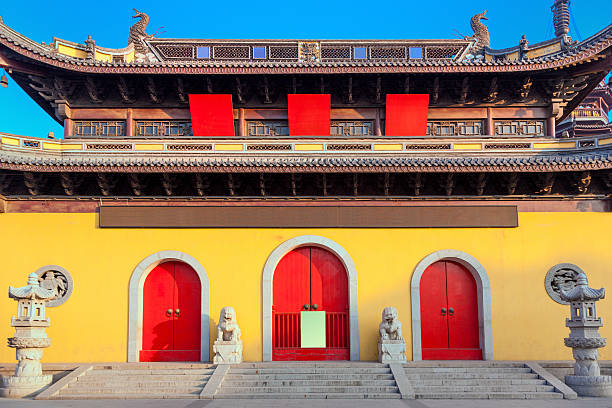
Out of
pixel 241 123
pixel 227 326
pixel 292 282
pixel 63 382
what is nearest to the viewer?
pixel 63 382

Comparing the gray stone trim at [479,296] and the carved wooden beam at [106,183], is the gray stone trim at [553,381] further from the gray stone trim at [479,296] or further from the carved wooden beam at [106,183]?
the carved wooden beam at [106,183]

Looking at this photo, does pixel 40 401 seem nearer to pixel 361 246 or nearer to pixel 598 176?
pixel 361 246

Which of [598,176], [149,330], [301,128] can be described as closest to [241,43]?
[301,128]

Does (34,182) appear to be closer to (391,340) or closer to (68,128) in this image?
(68,128)

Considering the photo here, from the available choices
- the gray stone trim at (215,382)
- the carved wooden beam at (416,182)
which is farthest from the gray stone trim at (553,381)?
the gray stone trim at (215,382)

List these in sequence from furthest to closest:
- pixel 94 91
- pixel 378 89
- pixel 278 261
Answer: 1. pixel 378 89
2. pixel 94 91
3. pixel 278 261

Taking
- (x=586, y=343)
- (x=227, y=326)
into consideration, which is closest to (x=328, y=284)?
(x=227, y=326)

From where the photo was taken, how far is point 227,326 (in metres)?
11.6

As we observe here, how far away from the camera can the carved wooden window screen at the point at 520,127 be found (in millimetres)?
15281

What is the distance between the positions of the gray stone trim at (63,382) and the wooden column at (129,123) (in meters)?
5.96

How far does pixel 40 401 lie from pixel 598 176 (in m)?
11.9

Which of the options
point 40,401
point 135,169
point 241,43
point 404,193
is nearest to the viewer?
point 40,401

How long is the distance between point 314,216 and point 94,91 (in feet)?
21.3

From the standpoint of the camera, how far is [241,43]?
16.4 meters
